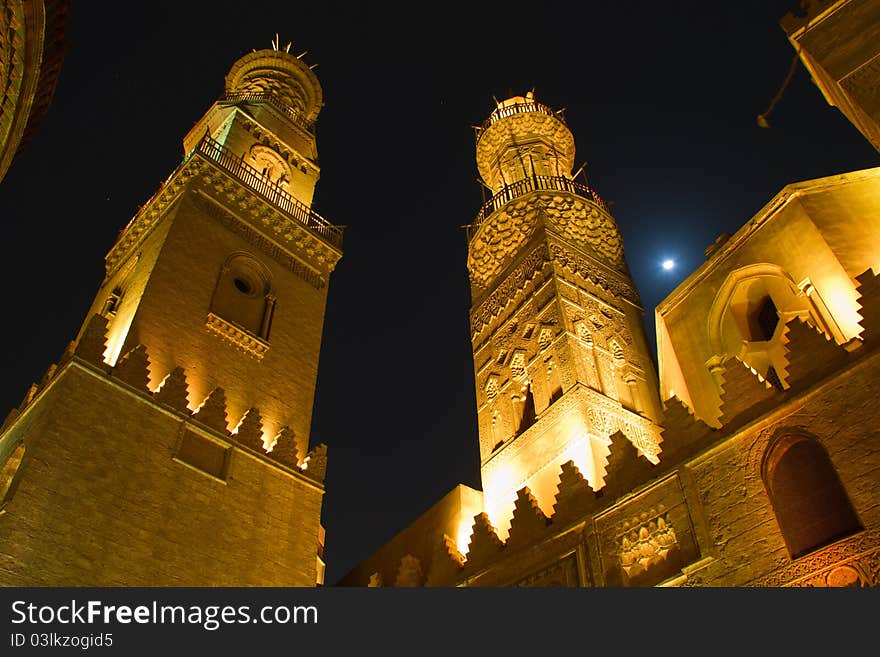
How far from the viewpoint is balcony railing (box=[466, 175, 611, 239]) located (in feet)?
63.3

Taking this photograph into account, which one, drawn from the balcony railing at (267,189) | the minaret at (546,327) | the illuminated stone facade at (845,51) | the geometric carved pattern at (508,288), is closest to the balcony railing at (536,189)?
the minaret at (546,327)

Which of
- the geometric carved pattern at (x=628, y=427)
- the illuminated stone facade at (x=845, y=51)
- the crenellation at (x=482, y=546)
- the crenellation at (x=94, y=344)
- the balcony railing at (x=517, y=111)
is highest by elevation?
the balcony railing at (x=517, y=111)

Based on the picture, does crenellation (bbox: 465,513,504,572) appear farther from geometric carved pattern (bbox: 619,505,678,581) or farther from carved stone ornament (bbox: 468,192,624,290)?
carved stone ornament (bbox: 468,192,624,290)

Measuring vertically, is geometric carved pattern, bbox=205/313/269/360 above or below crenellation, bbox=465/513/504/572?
above

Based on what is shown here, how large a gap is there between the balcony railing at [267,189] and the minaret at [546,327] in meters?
4.13

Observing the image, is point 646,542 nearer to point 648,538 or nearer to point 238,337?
point 648,538

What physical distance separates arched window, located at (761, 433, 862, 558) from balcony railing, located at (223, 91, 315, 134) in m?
18.2

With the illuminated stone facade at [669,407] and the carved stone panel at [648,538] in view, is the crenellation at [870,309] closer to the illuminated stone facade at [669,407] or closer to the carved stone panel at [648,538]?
the illuminated stone facade at [669,407]

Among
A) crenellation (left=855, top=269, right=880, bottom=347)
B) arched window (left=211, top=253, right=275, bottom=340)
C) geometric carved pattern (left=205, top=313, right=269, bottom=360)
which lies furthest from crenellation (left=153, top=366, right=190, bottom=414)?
crenellation (left=855, top=269, right=880, bottom=347)

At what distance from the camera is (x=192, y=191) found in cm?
1644

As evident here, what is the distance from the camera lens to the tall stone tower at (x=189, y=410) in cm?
1016

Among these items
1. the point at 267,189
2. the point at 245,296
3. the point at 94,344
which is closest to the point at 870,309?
the point at 94,344

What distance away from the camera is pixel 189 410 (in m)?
12.6

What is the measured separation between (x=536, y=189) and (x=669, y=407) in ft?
33.8
